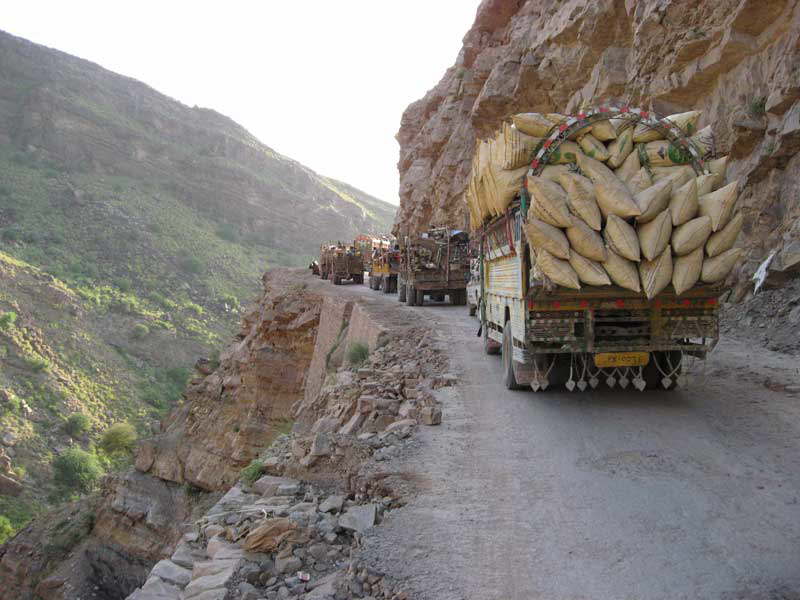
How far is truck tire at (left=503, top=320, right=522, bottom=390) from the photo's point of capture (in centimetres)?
848

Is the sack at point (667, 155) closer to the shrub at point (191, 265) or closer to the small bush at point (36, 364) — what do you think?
the small bush at point (36, 364)

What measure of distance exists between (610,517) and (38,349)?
43502 millimetres

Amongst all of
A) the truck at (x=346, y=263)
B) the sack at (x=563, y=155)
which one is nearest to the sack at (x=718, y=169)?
the sack at (x=563, y=155)

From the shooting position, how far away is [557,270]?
677 cm

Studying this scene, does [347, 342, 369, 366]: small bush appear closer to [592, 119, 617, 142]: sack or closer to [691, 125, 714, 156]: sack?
[592, 119, 617, 142]: sack

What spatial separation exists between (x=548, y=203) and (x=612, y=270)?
41.0 inches

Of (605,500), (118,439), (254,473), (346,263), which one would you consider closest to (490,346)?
(254,473)

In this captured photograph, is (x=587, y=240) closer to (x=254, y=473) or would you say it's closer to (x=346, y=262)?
(x=254, y=473)

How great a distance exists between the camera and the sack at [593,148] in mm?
7273

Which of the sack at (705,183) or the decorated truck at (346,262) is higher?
the decorated truck at (346,262)

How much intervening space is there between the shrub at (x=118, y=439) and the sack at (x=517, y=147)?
33.9 metres

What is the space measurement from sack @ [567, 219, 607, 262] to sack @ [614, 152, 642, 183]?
0.96 m

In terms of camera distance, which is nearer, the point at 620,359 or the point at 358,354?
the point at 620,359

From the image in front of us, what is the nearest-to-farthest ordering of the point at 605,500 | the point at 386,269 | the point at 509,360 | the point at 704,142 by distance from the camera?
1. the point at 605,500
2. the point at 704,142
3. the point at 509,360
4. the point at 386,269
